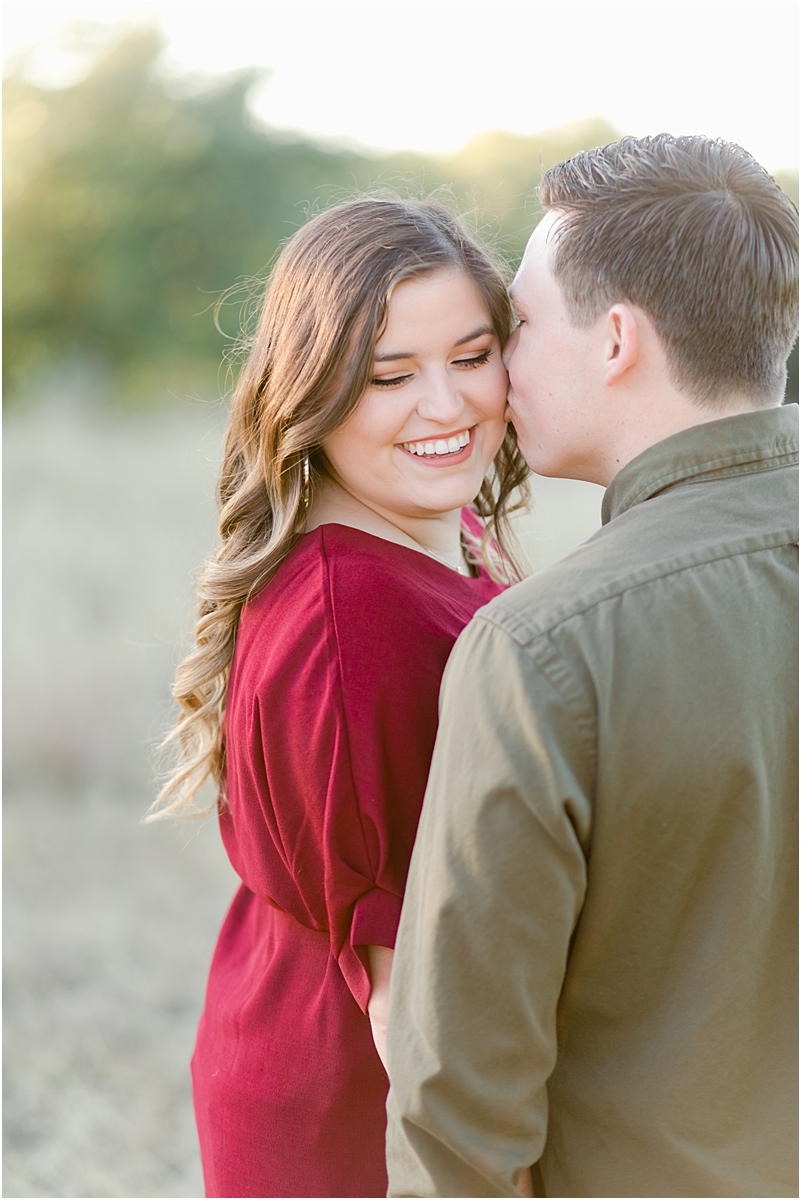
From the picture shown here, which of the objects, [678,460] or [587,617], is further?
[678,460]

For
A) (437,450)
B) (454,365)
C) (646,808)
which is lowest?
(646,808)

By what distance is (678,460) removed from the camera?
1457 mm

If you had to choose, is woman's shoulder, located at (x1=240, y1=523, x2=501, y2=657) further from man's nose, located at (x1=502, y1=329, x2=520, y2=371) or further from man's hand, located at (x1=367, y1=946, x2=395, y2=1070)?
man's hand, located at (x1=367, y1=946, x2=395, y2=1070)

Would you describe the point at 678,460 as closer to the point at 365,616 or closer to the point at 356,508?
the point at 365,616

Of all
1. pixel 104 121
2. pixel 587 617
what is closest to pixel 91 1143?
pixel 587 617

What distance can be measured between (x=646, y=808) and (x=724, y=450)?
0.52 metres

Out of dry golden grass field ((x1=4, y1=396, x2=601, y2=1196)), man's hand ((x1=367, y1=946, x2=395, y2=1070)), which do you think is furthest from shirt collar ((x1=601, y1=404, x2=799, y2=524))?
dry golden grass field ((x1=4, y1=396, x2=601, y2=1196))

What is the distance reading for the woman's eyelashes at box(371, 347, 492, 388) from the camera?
6.08 feet

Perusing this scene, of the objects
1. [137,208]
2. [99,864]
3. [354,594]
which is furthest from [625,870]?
[137,208]

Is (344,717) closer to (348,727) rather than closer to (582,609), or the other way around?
(348,727)

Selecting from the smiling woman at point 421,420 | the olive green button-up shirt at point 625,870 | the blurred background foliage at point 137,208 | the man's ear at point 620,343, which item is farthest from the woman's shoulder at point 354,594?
the blurred background foliage at point 137,208

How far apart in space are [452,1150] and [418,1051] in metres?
0.13

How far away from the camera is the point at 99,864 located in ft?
16.2

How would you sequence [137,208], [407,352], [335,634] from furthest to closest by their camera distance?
[137,208]
[407,352]
[335,634]
